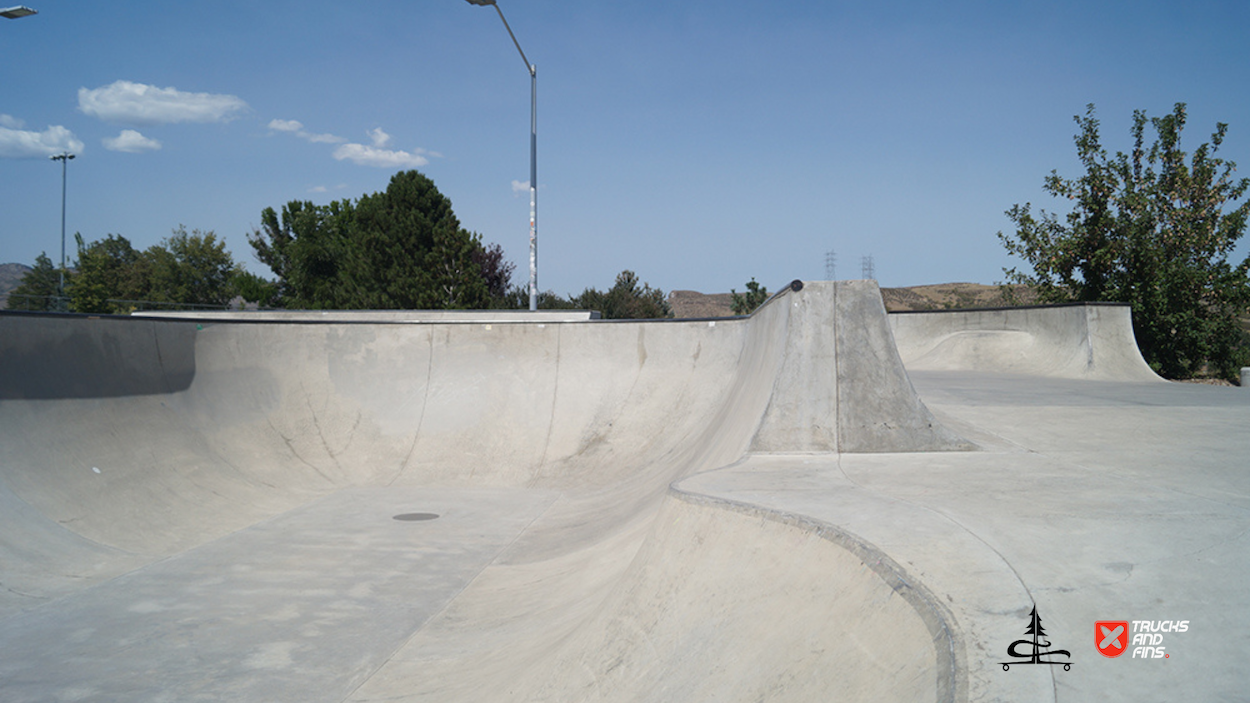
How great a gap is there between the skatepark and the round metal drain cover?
0.15ft

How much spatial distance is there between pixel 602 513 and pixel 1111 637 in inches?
225

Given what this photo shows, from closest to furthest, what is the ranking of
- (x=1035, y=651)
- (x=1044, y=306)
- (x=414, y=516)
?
(x=1035, y=651) < (x=414, y=516) < (x=1044, y=306)

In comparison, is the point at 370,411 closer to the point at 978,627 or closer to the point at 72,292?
the point at 978,627

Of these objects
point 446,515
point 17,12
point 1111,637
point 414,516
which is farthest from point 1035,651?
point 17,12

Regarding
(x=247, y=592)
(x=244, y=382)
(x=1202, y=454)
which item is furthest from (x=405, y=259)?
(x=1202, y=454)

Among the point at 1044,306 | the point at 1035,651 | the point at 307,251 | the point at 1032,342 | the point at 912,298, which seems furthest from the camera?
the point at 912,298

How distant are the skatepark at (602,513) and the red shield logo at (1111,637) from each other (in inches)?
1.3

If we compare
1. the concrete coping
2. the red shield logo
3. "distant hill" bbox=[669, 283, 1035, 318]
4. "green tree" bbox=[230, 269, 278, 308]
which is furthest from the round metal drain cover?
"distant hill" bbox=[669, 283, 1035, 318]

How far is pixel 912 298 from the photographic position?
7112 centimetres

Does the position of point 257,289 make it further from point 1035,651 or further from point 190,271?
point 1035,651

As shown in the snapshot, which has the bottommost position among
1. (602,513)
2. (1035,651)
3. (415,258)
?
(602,513)

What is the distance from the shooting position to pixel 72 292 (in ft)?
165

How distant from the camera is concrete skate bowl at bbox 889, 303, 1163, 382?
12.1 meters

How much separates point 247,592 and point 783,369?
4.81 metres
